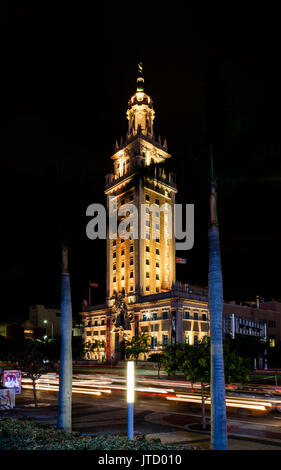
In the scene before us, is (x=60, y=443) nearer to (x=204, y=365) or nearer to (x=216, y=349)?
(x=216, y=349)

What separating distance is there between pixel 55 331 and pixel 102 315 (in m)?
33.8

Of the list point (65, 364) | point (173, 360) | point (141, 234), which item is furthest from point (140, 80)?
point (65, 364)

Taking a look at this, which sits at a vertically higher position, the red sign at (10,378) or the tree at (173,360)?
the tree at (173,360)

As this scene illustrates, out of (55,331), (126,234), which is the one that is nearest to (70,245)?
(126,234)

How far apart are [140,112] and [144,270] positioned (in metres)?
48.3

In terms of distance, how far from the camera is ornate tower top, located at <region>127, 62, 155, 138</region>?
12441 cm

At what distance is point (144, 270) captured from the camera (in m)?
110

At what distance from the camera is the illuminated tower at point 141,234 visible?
110062 mm

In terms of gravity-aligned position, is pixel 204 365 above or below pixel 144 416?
above

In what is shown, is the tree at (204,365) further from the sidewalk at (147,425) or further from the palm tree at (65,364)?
the palm tree at (65,364)

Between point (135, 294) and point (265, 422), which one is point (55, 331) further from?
point (265, 422)

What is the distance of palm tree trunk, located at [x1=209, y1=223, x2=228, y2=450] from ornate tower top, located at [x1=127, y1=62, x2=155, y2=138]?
112944 millimetres

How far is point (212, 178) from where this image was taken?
14484 mm

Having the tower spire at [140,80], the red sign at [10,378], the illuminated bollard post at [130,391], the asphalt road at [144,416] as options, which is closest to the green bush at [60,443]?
the illuminated bollard post at [130,391]
